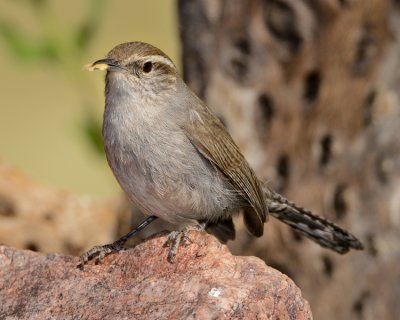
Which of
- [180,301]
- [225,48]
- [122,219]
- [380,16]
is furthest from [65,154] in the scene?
[180,301]

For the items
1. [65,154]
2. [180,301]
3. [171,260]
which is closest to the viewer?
[180,301]

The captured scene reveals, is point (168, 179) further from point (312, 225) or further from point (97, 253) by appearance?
point (312, 225)

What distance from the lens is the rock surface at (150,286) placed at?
502 centimetres

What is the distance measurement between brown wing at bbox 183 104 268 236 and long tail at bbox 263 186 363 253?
0.28 metres

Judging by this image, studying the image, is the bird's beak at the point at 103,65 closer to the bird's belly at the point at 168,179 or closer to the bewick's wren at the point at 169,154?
the bewick's wren at the point at 169,154

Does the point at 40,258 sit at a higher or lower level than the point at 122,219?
higher

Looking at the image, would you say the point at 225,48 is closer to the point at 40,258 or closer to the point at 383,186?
the point at 383,186

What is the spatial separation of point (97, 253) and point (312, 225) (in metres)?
1.80

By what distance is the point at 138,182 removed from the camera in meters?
6.13

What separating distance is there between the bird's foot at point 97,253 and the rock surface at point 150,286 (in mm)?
43

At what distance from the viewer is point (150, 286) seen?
5250 mm

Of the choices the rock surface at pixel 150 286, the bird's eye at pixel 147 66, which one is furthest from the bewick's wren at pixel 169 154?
the rock surface at pixel 150 286

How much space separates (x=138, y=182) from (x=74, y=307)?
Result: 3.85ft

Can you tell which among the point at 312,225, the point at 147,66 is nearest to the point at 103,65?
the point at 147,66
